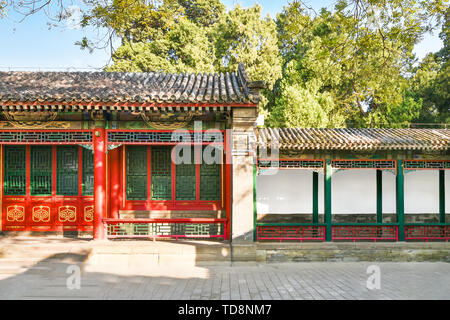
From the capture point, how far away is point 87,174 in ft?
27.7

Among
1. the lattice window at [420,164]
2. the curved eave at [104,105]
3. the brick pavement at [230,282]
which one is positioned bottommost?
the brick pavement at [230,282]

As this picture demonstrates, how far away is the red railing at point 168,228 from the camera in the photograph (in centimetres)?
723

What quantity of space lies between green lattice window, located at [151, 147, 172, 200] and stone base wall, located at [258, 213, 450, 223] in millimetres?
2905

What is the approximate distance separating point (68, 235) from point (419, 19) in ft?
32.1

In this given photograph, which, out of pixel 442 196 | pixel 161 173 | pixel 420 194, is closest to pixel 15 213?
pixel 161 173

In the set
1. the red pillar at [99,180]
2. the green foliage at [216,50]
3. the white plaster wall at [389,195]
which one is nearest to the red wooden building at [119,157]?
the red pillar at [99,180]

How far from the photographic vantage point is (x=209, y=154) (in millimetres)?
8688

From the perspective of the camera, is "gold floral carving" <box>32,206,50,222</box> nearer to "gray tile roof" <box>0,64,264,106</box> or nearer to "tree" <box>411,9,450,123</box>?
"gray tile roof" <box>0,64,264,106</box>

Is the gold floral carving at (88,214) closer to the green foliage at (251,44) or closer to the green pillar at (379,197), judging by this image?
the green pillar at (379,197)

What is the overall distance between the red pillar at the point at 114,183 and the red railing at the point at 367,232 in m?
5.79

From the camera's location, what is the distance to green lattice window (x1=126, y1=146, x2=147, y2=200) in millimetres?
8648

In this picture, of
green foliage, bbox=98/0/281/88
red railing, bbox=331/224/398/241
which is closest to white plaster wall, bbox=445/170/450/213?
red railing, bbox=331/224/398/241

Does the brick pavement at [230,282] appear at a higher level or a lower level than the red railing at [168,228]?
lower
